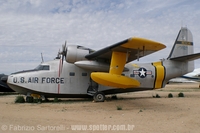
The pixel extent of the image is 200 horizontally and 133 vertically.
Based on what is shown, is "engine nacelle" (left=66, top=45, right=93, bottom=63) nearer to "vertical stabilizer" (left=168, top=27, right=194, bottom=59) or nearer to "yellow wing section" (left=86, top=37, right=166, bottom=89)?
"yellow wing section" (left=86, top=37, right=166, bottom=89)

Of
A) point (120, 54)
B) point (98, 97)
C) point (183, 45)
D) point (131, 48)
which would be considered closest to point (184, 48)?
point (183, 45)

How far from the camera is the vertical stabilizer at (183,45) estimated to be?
15781mm

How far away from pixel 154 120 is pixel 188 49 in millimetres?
10155

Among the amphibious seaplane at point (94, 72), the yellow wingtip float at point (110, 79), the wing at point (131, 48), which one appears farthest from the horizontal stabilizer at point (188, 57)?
the yellow wingtip float at point (110, 79)

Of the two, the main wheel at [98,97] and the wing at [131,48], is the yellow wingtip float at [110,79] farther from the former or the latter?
the main wheel at [98,97]

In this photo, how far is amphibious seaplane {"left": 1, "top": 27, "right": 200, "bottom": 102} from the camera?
11.6 metres

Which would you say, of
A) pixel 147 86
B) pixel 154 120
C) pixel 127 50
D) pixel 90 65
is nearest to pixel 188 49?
pixel 147 86

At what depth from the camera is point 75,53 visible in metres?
12.6

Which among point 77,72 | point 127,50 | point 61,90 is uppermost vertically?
point 127,50

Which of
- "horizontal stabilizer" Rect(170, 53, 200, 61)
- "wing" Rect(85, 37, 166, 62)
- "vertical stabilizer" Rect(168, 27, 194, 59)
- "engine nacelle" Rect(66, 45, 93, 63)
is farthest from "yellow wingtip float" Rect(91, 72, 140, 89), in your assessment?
"vertical stabilizer" Rect(168, 27, 194, 59)

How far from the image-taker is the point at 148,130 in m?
6.09

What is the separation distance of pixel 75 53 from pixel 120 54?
269 cm

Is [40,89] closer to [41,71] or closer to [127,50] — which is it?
[41,71]

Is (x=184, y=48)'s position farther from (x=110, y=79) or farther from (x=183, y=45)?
(x=110, y=79)
